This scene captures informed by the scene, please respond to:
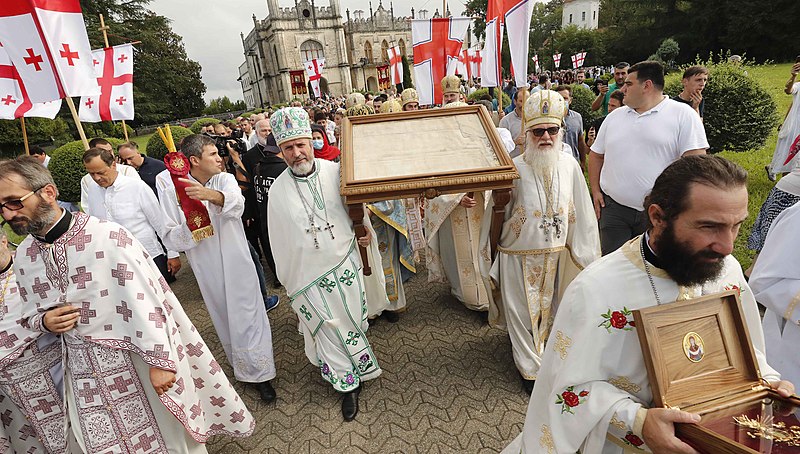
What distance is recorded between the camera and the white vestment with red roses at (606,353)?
A: 1.55 meters

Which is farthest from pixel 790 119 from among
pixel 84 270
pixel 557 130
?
pixel 84 270

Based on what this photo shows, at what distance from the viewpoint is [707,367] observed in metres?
1.41

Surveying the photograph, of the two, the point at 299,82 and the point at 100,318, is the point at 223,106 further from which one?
the point at 100,318

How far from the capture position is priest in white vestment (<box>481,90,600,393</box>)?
302cm

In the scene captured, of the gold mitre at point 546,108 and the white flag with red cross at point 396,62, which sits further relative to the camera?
the white flag with red cross at point 396,62

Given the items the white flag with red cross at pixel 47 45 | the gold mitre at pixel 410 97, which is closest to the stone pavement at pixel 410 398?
the white flag with red cross at pixel 47 45

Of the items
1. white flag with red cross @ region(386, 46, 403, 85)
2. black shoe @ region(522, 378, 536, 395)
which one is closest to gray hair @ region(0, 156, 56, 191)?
black shoe @ region(522, 378, 536, 395)

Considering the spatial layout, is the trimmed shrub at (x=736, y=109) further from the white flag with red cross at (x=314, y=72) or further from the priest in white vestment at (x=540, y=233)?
the white flag with red cross at (x=314, y=72)

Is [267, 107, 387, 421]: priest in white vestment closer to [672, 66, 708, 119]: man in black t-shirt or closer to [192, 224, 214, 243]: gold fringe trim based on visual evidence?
[192, 224, 214, 243]: gold fringe trim

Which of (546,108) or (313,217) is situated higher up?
(546,108)

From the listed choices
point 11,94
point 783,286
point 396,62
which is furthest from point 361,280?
point 396,62

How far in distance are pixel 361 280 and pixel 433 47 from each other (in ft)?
18.3

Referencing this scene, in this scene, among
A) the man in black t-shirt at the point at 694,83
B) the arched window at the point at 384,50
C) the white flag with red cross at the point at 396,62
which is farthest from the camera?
the arched window at the point at 384,50

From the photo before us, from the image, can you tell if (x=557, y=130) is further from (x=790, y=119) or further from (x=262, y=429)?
(x=790, y=119)
